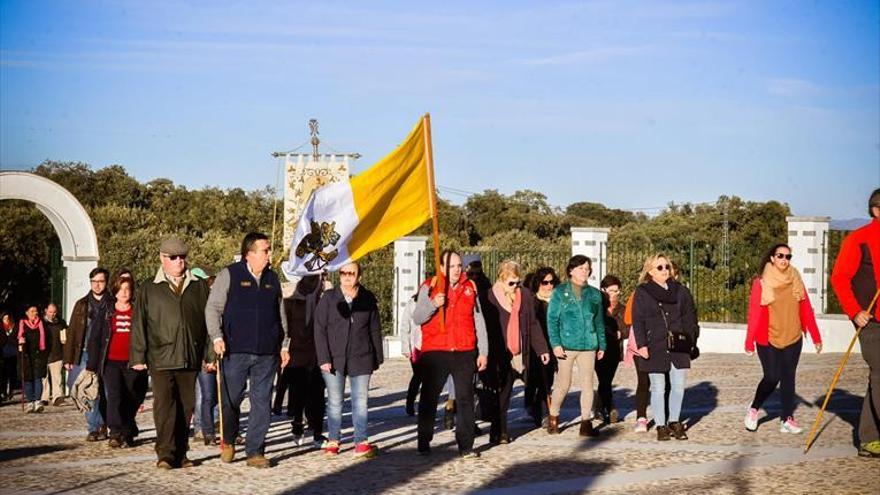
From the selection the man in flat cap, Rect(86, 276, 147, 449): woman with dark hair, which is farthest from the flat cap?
Rect(86, 276, 147, 449): woman with dark hair

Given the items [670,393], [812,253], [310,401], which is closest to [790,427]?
[670,393]

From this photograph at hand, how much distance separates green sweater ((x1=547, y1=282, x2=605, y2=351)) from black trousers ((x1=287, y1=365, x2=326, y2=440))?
2.29 metres

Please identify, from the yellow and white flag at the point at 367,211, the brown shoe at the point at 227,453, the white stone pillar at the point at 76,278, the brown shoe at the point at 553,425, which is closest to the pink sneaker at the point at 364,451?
the brown shoe at the point at 227,453

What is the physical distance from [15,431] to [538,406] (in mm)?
5735

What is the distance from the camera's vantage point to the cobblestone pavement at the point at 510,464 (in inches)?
395

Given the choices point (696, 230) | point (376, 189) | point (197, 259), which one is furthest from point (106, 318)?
point (696, 230)

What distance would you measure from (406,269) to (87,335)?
1582 cm

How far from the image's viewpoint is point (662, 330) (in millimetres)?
12945

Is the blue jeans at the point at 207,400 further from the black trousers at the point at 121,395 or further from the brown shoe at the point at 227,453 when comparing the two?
the brown shoe at the point at 227,453

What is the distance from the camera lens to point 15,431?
15133mm

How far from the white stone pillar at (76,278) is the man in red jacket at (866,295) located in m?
15.4

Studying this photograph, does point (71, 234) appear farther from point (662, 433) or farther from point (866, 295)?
point (866, 295)

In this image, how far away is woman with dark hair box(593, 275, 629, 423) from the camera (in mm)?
14414

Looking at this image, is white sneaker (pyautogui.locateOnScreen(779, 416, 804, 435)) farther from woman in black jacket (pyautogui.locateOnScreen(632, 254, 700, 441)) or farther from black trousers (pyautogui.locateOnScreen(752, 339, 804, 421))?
woman in black jacket (pyautogui.locateOnScreen(632, 254, 700, 441))
